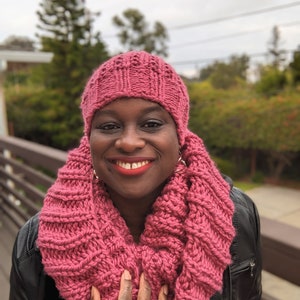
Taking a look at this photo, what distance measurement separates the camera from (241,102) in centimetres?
1140

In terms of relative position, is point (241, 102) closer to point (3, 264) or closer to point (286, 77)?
point (286, 77)

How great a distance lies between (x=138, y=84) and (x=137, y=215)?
36 centimetres

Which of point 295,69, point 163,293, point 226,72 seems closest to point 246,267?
Result: point 163,293

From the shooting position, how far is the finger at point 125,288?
3.02 ft

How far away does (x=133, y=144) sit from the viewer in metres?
0.88

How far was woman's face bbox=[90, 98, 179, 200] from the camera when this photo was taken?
35.2 inches

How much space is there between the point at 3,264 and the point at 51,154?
1.04 meters

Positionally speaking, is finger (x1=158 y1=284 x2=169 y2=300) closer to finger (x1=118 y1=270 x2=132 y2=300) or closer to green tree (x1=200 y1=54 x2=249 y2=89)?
finger (x1=118 y1=270 x2=132 y2=300)

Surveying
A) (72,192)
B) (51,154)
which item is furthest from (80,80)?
(72,192)

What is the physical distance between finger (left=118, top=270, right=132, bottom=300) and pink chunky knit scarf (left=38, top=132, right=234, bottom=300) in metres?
0.02

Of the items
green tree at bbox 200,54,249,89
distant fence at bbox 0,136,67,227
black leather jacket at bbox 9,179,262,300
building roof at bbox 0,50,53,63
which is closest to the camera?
black leather jacket at bbox 9,179,262,300

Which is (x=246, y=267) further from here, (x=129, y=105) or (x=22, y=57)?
(x=22, y=57)

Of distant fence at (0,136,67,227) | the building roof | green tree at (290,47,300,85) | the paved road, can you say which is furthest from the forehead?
green tree at (290,47,300,85)

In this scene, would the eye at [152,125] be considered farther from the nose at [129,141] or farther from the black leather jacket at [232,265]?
the black leather jacket at [232,265]
